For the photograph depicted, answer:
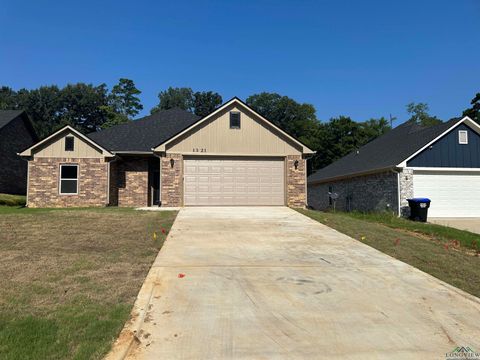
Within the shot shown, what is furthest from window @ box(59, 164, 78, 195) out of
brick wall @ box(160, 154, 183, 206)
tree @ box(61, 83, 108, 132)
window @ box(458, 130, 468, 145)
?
Result: tree @ box(61, 83, 108, 132)

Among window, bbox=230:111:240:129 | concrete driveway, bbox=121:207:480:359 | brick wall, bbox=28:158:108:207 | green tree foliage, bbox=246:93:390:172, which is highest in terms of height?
green tree foliage, bbox=246:93:390:172

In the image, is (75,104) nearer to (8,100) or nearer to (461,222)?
(8,100)

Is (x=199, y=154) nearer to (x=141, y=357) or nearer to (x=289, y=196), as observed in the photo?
(x=289, y=196)

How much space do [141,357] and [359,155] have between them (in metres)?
24.7

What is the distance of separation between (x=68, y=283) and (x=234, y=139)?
42.5 feet

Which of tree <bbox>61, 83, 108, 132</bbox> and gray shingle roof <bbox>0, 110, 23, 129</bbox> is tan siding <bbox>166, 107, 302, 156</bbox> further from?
tree <bbox>61, 83, 108, 132</bbox>

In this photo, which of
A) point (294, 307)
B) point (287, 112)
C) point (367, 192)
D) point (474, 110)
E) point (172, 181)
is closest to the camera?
point (294, 307)

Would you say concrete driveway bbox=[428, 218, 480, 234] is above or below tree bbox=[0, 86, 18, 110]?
below

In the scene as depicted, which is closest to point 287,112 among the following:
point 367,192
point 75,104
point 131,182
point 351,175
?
point 75,104

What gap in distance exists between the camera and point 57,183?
59.9 feet

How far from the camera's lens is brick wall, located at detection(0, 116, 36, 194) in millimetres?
23859

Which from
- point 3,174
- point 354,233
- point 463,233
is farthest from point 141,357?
point 3,174

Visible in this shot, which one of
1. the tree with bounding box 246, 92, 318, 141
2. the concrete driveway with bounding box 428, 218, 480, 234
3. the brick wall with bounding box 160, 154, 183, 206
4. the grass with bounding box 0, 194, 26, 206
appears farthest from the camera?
the tree with bounding box 246, 92, 318, 141

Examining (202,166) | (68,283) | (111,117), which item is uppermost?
(111,117)
